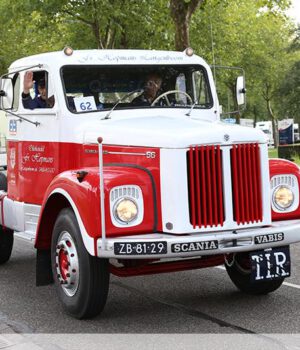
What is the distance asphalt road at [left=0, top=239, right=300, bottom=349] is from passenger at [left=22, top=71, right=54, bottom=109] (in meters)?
1.91

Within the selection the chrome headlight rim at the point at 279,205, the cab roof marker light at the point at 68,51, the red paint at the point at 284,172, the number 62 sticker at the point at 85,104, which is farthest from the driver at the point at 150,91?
the chrome headlight rim at the point at 279,205

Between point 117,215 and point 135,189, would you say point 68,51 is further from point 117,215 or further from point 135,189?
point 117,215

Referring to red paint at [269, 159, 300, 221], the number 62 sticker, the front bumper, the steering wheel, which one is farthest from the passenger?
red paint at [269, 159, 300, 221]

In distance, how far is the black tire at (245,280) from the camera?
6.48m

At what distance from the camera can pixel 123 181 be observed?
5.45 metres

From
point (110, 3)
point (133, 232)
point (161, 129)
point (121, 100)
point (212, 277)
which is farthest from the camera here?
point (110, 3)

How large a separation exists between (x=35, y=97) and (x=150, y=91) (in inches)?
46.7

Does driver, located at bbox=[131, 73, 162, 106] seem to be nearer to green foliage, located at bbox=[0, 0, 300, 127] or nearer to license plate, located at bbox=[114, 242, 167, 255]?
license plate, located at bbox=[114, 242, 167, 255]

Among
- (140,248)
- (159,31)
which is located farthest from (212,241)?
(159,31)

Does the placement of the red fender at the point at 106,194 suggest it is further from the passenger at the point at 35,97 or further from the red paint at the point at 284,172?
the passenger at the point at 35,97

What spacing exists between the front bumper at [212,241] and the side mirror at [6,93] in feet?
8.54

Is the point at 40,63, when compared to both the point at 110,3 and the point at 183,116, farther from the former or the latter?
the point at 110,3

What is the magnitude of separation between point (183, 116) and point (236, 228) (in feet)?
5.62

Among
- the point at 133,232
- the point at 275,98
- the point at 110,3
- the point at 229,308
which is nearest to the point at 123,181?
the point at 133,232
